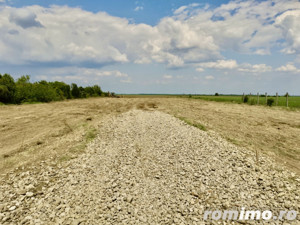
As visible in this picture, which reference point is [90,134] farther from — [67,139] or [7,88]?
[7,88]

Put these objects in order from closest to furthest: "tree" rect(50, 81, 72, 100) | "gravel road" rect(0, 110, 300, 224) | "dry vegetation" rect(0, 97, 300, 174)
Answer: "gravel road" rect(0, 110, 300, 224) < "dry vegetation" rect(0, 97, 300, 174) < "tree" rect(50, 81, 72, 100)

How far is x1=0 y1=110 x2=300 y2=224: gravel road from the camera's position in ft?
19.8

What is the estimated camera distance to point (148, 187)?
7.27 metres

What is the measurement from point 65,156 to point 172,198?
257 inches

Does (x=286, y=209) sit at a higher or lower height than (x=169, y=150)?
lower

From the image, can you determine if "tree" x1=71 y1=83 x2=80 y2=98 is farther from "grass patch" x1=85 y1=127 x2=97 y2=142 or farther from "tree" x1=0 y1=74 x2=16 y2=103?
"grass patch" x1=85 y1=127 x2=97 y2=142

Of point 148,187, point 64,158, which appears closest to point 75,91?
point 64,158

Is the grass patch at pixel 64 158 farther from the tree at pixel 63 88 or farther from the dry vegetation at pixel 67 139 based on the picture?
the tree at pixel 63 88

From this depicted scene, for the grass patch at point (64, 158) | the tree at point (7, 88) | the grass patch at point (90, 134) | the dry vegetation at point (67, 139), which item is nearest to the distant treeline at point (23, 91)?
the tree at point (7, 88)

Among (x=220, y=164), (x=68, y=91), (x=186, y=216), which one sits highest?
(x=68, y=91)

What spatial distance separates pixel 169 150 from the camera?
1029 centimetres

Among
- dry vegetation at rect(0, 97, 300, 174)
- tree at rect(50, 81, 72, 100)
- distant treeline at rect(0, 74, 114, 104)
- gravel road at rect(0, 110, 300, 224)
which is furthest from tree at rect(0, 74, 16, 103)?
gravel road at rect(0, 110, 300, 224)

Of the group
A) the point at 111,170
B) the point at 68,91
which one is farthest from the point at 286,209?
the point at 68,91

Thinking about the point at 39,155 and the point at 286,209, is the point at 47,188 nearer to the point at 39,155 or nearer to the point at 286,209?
the point at 39,155
